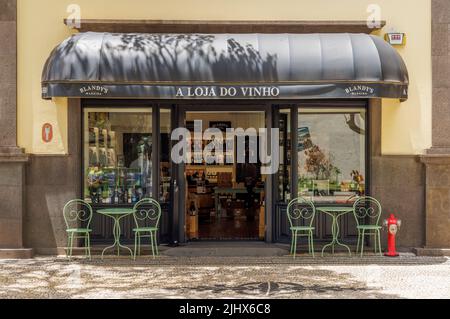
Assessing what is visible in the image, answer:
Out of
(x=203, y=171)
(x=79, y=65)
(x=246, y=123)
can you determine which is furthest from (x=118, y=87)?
(x=203, y=171)

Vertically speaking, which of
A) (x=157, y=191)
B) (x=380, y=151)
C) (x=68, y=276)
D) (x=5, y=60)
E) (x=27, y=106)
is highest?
(x=5, y=60)

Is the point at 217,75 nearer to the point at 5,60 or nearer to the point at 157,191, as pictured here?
the point at 157,191

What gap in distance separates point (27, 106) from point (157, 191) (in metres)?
2.84

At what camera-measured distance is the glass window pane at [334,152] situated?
1161cm

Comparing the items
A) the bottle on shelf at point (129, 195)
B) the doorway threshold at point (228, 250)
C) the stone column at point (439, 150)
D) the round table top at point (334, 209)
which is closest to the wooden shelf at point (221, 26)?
the stone column at point (439, 150)

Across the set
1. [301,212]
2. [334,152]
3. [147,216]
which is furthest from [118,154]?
[334,152]

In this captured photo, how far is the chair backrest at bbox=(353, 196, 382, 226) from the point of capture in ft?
37.1

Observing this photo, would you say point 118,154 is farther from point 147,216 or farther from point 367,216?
point 367,216

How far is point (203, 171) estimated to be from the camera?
16156 mm

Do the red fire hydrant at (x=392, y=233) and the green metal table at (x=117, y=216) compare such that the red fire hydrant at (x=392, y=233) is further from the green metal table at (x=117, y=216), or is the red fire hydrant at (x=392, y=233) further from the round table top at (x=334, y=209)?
A: the green metal table at (x=117, y=216)

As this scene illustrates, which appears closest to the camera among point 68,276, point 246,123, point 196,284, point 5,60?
point 196,284

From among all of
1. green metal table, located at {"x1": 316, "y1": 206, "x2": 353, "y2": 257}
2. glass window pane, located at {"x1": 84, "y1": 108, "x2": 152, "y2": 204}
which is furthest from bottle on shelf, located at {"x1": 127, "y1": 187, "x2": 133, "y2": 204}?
green metal table, located at {"x1": 316, "y1": 206, "x2": 353, "y2": 257}

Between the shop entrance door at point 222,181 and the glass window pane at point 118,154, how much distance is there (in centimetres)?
70

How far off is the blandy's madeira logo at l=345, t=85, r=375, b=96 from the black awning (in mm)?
17
